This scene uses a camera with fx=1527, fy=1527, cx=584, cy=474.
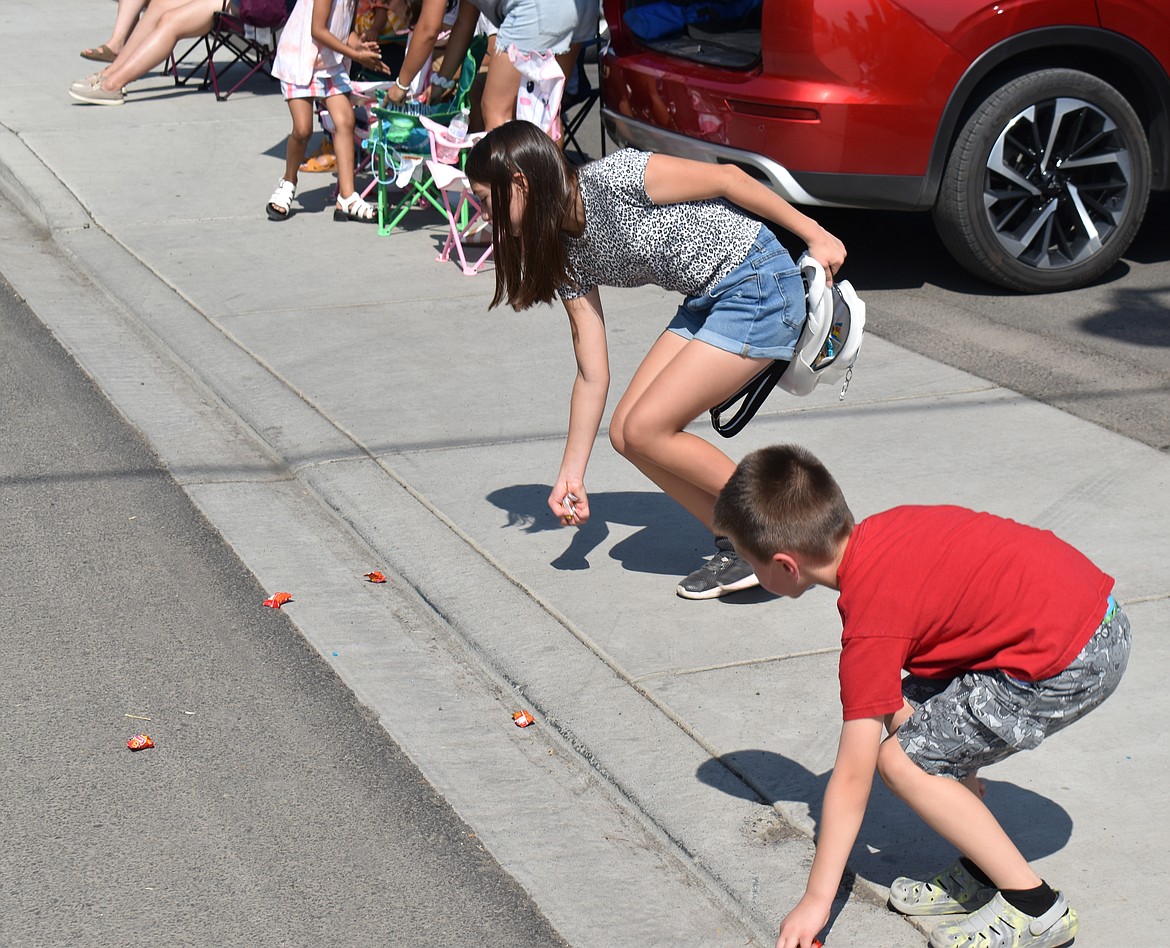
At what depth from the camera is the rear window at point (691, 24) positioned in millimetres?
7438

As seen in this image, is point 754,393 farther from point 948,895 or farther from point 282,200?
point 282,200

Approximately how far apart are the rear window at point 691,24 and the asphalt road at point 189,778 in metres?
3.71

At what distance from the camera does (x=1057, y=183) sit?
6953mm

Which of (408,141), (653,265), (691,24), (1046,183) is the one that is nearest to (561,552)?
(653,265)

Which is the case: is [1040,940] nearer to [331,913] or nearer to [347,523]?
[331,913]

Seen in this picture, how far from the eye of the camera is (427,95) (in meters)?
8.69

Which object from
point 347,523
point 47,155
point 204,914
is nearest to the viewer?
Result: point 204,914

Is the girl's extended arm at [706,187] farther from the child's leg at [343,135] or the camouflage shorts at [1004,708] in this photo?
the child's leg at [343,135]

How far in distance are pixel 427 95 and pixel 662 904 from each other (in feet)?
21.1

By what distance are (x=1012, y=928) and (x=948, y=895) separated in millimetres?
195

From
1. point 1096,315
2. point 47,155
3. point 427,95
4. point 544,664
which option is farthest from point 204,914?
point 47,155

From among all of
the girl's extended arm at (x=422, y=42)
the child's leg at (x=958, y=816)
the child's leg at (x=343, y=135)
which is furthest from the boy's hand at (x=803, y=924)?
the child's leg at (x=343, y=135)

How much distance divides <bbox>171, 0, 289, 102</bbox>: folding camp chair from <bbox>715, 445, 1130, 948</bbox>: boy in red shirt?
31.7 feet

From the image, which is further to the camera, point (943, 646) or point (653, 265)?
point (653, 265)
